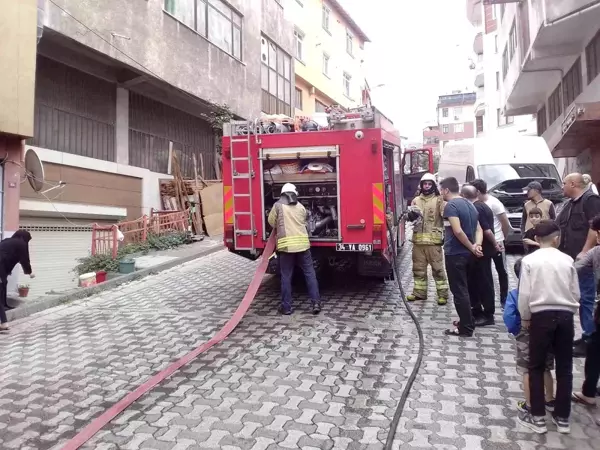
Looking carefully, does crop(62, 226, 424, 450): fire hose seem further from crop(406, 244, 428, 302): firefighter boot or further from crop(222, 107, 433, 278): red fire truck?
crop(222, 107, 433, 278): red fire truck

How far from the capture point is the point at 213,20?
14.9 m

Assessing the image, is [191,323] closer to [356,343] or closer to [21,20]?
[356,343]

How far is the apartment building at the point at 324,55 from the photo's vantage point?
24219 millimetres

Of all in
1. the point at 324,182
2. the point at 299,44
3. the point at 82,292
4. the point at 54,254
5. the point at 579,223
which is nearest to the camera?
the point at 579,223

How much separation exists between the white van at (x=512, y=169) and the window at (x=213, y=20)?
8.32 m

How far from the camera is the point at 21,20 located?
7312 mm

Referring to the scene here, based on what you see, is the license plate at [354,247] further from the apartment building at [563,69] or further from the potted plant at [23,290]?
the apartment building at [563,69]

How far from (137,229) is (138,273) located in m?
2.66

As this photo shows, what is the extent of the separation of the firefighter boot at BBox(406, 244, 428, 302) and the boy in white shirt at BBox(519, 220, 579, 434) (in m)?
3.32

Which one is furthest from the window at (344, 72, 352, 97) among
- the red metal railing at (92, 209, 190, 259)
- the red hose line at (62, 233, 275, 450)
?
the red hose line at (62, 233, 275, 450)

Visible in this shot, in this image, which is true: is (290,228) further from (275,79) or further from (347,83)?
(347,83)

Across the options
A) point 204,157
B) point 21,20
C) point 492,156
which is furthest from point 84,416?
point 204,157

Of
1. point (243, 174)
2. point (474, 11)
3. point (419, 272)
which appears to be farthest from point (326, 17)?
point (419, 272)

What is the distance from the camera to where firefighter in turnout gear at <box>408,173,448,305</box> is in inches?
253
